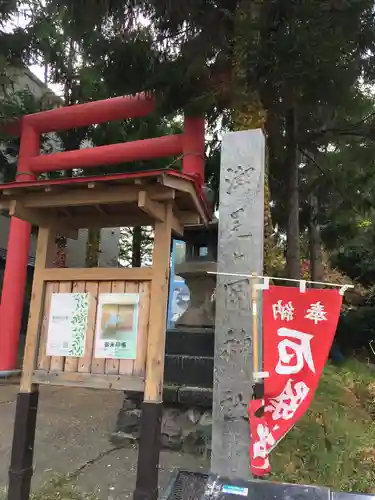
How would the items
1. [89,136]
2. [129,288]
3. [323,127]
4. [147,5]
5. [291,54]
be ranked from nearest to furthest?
[129,288] → [291,54] → [147,5] → [323,127] → [89,136]

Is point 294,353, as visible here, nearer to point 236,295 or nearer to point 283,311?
point 283,311

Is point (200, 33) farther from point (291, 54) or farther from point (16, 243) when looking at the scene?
point (16, 243)

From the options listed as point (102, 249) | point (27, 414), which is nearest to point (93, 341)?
point (27, 414)

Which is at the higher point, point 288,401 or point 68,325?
point 68,325

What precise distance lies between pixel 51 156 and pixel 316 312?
7009 mm

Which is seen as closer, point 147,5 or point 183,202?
point 183,202

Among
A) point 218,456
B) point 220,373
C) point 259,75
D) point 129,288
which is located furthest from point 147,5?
point 218,456

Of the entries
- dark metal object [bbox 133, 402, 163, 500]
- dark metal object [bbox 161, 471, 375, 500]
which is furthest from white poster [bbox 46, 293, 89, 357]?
dark metal object [bbox 161, 471, 375, 500]

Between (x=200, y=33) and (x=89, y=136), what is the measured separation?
5.23m

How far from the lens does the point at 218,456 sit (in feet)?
11.1

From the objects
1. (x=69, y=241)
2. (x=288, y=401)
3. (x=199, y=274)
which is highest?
(x=69, y=241)

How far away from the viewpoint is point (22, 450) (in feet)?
11.1

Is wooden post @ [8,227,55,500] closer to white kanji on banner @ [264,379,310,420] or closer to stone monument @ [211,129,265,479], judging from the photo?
stone monument @ [211,129,265,479]

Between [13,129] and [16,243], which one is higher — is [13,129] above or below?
above
